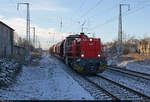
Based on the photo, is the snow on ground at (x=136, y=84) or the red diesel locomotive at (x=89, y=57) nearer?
the snow on ground at (x=136, y=84)

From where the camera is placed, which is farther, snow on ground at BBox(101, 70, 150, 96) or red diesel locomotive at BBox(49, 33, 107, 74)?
red diesel locomotive at BBox(49, 33, 107, 74)

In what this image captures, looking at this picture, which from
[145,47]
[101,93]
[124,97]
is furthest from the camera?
[145,47]

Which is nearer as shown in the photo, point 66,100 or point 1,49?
point 66,100

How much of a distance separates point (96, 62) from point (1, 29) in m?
16.5

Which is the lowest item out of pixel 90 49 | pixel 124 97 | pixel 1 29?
pixel 124 97

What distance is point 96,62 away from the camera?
1595 centimetres

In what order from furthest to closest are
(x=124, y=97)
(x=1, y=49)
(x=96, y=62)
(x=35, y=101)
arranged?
(x=1, y=49) → (x=96, y=62) → (x=124, y=97) → (x=35, y=101)

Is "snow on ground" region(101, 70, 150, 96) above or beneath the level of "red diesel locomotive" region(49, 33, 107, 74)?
beneath

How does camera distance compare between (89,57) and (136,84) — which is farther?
(89,57)

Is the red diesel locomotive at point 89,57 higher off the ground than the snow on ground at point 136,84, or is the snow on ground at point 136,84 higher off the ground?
the red diesel locomotive at point 89,57

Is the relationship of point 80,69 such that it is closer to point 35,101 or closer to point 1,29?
point 35,101

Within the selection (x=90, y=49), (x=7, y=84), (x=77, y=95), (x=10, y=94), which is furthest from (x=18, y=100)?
(x=90, y=49)

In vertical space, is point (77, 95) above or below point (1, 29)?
below

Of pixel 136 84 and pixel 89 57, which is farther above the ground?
pixel 89 57
